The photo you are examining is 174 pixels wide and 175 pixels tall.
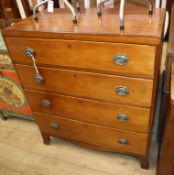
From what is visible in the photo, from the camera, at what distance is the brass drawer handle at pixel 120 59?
827mm

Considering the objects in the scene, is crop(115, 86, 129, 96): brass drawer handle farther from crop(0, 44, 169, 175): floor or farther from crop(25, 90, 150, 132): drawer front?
crop(0, 44, 169, 175): floor

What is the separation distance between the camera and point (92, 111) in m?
1.10

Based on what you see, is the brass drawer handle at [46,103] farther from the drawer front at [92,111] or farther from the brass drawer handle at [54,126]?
the brass drawer handle at [54,126]

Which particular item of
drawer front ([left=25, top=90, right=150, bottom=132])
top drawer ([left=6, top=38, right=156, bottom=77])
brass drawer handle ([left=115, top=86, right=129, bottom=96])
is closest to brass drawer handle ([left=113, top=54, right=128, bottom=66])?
top drawer ([left=6, top=38, right=156, bottom=77])

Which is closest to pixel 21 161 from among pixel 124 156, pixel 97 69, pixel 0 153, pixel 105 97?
pixel 0 153

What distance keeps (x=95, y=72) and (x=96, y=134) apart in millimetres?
457

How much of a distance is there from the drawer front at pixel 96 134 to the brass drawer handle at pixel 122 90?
28 cm

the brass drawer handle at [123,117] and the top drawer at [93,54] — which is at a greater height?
the top drawer at [93,54]

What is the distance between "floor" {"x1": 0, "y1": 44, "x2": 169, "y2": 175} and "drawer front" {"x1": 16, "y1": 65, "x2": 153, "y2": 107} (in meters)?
0.57

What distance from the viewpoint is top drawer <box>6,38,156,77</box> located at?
0.80m

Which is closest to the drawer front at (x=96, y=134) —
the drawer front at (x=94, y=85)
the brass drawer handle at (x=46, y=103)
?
the brass drawer handle at (x=46, y=103)

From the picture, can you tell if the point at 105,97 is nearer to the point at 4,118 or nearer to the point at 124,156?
the point at 124,156

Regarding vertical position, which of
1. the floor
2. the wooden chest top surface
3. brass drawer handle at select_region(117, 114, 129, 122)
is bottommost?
the floor

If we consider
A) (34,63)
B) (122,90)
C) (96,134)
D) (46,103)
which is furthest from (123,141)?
(34,63)
